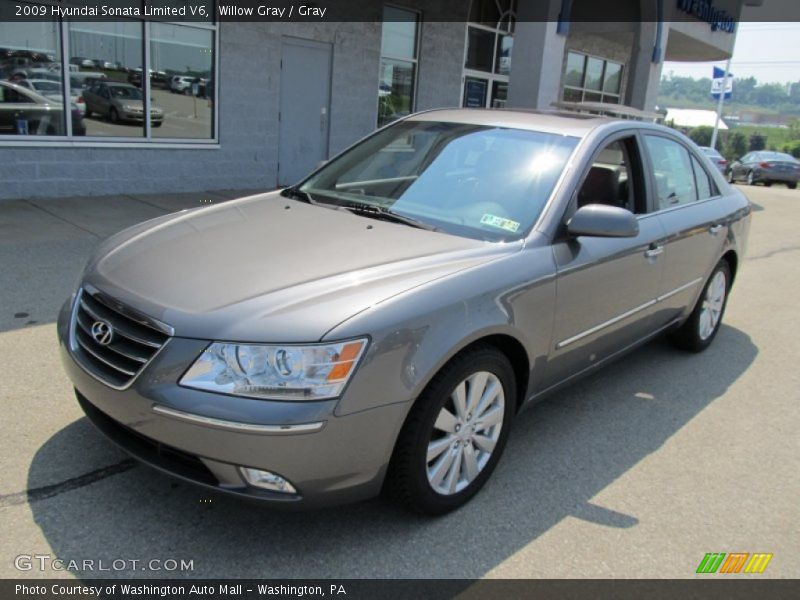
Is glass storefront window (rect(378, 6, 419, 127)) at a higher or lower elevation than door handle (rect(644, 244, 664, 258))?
higher

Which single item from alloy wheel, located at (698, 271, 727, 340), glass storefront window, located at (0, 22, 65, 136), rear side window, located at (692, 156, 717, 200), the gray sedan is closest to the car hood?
rear side window, located at (692, 156, 717, 200)

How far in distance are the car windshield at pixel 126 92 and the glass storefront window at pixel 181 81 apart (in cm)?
19

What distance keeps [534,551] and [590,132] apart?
2.22m

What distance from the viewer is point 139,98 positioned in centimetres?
921

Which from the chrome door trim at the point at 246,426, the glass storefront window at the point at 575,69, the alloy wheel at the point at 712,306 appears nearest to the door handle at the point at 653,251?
the alloy wheel at the point at 712,306

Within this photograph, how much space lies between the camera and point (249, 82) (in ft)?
33.7

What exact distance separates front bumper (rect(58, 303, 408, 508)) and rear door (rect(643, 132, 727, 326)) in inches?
102

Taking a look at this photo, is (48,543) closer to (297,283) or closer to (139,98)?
(297,283)

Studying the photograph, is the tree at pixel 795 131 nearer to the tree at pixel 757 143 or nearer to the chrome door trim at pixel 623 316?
the tree at pixel 757 143

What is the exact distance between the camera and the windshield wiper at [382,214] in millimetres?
3359

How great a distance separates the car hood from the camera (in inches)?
97.6

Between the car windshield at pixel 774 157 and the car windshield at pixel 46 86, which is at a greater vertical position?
the car windshield at pixel 46 86

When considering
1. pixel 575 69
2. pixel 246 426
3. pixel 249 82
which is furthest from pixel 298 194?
pixel 575 69

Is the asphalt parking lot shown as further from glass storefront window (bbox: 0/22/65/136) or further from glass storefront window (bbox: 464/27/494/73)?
glass storefront window (bbox: 464/27/494/73)
